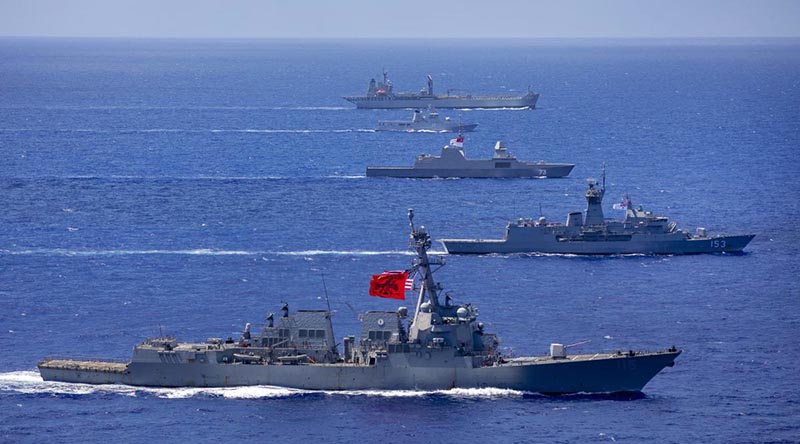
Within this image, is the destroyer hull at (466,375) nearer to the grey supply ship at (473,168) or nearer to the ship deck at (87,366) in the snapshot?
the ship deck at (87,366)

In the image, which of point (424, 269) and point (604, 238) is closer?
point (424, 269)

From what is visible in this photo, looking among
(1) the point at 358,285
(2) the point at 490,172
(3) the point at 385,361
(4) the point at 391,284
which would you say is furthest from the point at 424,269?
(2) the point at 490,172

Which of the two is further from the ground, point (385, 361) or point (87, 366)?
point (385, 361)

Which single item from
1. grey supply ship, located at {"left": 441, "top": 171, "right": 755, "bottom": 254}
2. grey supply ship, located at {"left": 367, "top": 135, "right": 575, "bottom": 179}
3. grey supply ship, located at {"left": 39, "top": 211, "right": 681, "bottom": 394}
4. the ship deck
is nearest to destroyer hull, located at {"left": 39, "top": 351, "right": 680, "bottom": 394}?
grey supply ship, located at {"left": 39, "top": 211, "right": 681, "bottom": 394}

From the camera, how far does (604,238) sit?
124 meters

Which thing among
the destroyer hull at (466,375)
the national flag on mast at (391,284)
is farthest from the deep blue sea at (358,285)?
the national flag on mast at (391,284)

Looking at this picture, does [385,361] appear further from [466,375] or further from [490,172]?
[490,172]

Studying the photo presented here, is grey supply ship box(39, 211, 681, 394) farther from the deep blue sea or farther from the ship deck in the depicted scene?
the deep blue sea

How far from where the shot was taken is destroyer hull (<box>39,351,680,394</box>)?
263 feet

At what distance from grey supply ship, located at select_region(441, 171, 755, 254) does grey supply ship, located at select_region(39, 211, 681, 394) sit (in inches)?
1650

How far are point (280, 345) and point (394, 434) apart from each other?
10898mm

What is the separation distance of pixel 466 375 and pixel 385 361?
14.1ft

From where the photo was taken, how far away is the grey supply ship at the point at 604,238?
12412 centimetres

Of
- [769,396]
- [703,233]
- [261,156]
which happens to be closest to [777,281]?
[703,233]
